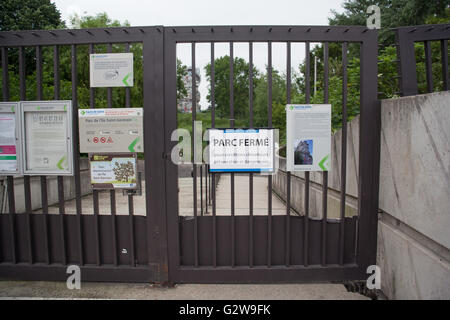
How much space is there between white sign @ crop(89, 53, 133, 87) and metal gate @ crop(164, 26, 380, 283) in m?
0.42

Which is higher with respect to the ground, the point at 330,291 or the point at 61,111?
the point at 61,111

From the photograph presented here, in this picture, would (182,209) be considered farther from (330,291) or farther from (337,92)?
(330,291)

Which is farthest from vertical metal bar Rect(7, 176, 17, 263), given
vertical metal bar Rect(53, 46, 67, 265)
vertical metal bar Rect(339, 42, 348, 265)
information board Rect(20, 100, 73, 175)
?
vertical metal bar Rect(339, 42, 348, 265)

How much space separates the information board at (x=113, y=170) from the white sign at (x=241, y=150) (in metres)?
0.84

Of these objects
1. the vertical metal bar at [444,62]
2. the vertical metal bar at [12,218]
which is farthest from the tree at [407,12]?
the vertical metal bar at [12,218]

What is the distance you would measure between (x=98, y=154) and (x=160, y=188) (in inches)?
29.1

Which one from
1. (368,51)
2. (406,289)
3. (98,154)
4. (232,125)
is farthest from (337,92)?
(98,154)

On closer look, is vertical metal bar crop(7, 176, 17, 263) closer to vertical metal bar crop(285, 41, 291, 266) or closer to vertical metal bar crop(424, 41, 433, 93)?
vertical metal bar crop(285, 41, 291, 266)

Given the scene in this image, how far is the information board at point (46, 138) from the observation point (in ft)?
11.8

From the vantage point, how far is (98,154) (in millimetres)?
3547

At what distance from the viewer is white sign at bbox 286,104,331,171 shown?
3.54m

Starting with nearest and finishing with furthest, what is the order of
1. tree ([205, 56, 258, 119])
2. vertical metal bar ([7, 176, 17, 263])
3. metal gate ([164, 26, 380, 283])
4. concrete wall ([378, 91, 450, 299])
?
concrete wall ([378, 91, 450, 299]) → metal gate ([164, 26, 380, 283]) → vertical metal bar ([7, 176, 17, 263]) → tree ([205, 56, 258, 119])

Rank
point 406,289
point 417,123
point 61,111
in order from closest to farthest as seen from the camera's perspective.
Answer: point 417,123 < point 406,289 < point 61,111

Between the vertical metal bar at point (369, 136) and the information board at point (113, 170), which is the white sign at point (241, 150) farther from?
the vertical metal bar at point (369, 136)
